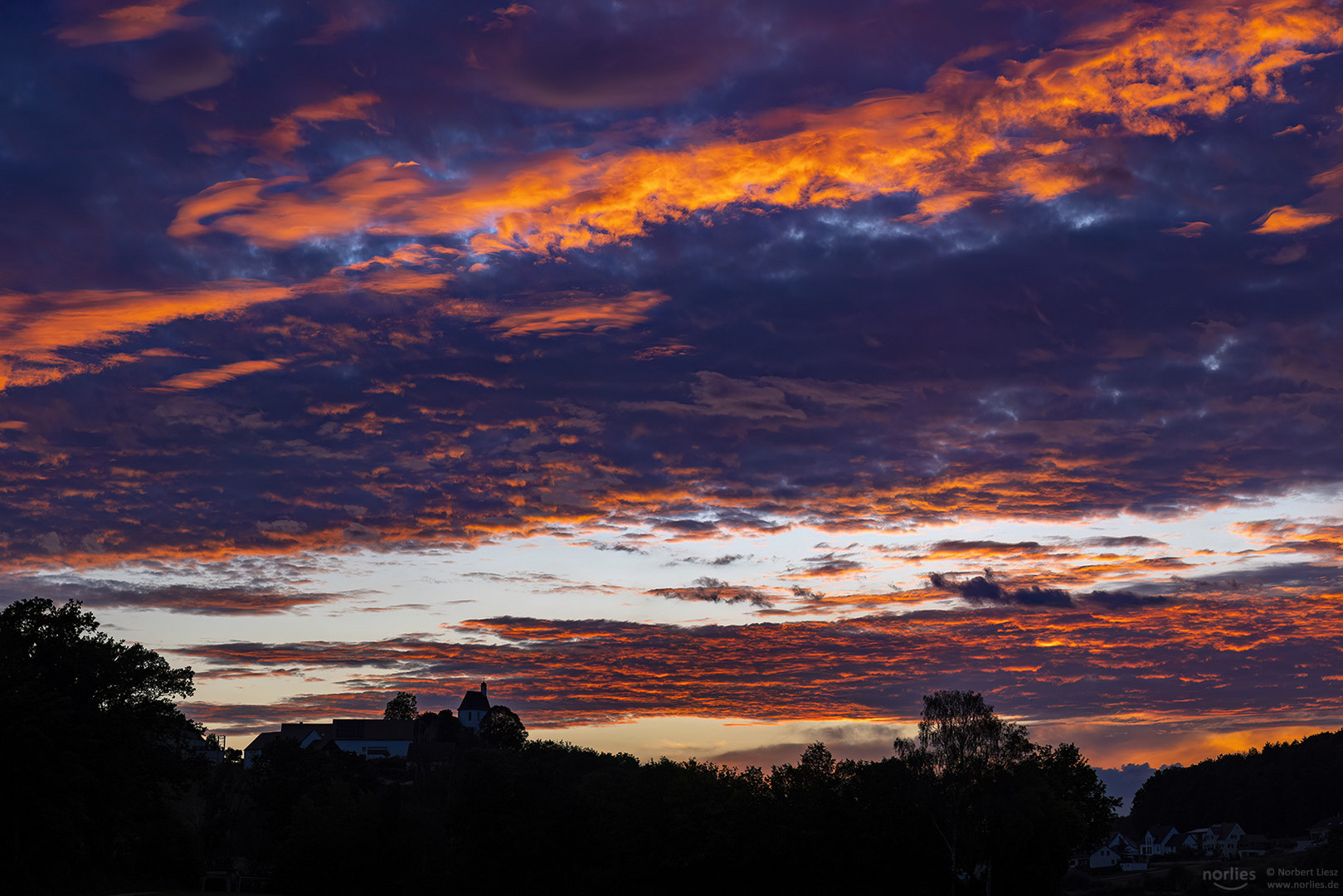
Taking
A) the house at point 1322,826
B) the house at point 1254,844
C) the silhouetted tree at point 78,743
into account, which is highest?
the silhouetted tree at point 78,743

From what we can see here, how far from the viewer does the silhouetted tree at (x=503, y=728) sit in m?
158

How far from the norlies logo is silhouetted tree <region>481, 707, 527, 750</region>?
8940 centimetres

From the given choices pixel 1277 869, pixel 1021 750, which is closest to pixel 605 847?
pixel 1021 750

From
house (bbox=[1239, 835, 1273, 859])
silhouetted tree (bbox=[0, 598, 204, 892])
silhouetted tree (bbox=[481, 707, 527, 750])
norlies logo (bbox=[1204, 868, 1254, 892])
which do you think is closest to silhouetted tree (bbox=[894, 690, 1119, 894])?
norlies logo (bbox=[1204, 868, 1254, 892])

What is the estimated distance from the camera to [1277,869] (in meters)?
118

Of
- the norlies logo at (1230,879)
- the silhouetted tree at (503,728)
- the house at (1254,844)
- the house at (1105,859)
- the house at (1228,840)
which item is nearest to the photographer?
the norlies logo at (1230,879)

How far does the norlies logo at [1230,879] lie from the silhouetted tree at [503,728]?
293 feet

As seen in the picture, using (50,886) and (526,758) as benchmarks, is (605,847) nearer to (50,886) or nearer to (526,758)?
(526,758)

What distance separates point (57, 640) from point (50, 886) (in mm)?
14945

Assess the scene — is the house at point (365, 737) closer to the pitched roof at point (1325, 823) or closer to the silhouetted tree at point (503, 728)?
the silhouetted tree at point (503, 728)

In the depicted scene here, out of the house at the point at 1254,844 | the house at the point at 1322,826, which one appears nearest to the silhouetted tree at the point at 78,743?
Answer: the house at the point at 1322,826

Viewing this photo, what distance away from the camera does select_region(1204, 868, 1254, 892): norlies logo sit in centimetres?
11362

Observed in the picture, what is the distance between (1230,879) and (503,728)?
97553 millimetres

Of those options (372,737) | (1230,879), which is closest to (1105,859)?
(1230,879)
